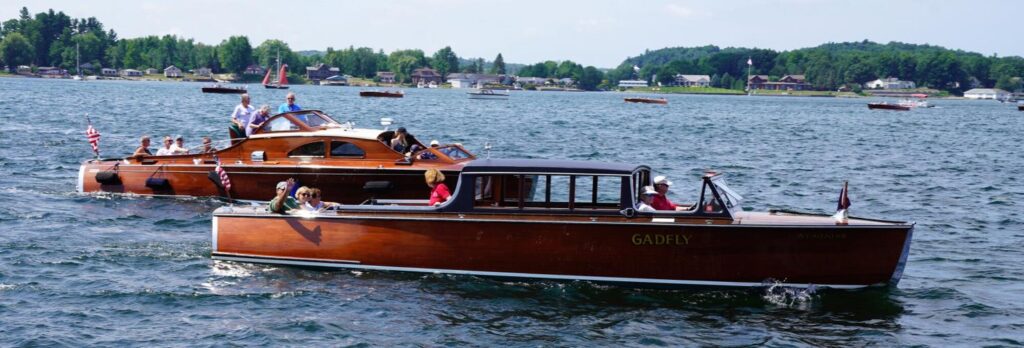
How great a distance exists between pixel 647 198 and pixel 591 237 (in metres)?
1.09

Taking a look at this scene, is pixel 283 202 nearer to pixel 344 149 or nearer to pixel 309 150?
pixel 344 149

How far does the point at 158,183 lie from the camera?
26516 millimetres

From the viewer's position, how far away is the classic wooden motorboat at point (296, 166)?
968 inches

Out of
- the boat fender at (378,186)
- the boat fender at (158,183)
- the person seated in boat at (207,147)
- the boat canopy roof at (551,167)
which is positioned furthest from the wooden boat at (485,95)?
the boat canopy roof at (551,167)

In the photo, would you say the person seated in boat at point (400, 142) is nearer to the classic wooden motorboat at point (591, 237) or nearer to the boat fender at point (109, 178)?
the boat fender at point (109, 178)

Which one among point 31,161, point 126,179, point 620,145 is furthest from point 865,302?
point 620,145

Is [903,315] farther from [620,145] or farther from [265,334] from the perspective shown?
[620,145]

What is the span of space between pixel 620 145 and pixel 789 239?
39739 mm

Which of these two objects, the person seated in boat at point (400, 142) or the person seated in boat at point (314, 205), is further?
the person seated in boat at point (400, 142)

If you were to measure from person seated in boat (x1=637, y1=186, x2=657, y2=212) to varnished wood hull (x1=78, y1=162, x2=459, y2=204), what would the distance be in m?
7.44

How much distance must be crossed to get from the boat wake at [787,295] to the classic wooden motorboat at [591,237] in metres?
0.11

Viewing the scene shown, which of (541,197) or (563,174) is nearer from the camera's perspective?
(563,174)

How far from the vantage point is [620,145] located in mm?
56125

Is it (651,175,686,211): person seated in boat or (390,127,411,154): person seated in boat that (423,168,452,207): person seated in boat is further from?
(390,127,411,154): person seated in boat
